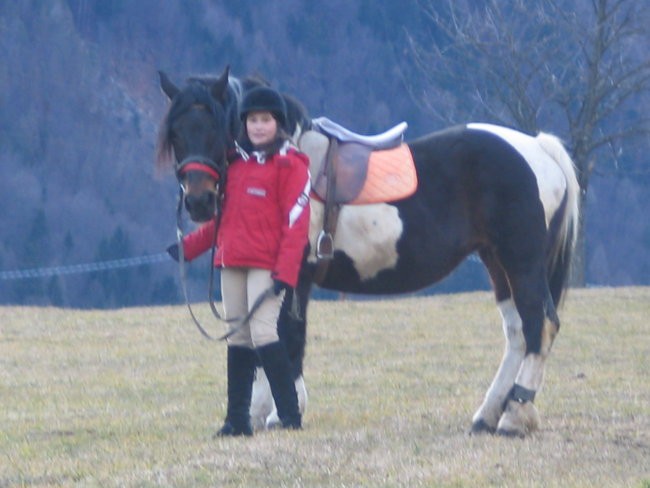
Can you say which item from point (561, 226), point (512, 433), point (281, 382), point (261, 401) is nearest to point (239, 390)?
point (281, 382)

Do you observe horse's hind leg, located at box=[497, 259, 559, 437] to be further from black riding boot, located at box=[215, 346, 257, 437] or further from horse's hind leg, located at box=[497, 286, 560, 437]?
black riding boot, located at box=[215, 346, 257, 437]

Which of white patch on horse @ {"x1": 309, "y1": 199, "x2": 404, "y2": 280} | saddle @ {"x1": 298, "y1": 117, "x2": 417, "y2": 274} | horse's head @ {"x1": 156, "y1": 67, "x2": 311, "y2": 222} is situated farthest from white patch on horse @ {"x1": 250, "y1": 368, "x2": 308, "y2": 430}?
horse's head @ {"x1": 156, "y1": 67, "x2": 311, "y2": 222}

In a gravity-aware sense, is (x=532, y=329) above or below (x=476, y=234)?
below

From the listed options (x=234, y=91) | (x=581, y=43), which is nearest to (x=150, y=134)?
(x=581, y=43)

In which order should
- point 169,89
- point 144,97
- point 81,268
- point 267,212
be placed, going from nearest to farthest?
point 267,212 → point 169,89 → point 81,268 → point 144,97

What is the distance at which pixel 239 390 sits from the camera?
6.99 m

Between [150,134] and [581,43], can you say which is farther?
[150,134]

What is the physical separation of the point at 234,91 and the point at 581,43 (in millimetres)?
16066

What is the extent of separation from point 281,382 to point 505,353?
59.4 inches

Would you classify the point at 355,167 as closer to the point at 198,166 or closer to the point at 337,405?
the point at 198,166

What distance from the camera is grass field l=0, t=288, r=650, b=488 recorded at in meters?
6.00

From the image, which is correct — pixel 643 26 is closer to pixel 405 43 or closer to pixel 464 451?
pixel 405 43

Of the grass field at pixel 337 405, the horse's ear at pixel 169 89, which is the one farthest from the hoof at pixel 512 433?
the horse's ear at pixel 169 89

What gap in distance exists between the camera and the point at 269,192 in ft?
22.2
